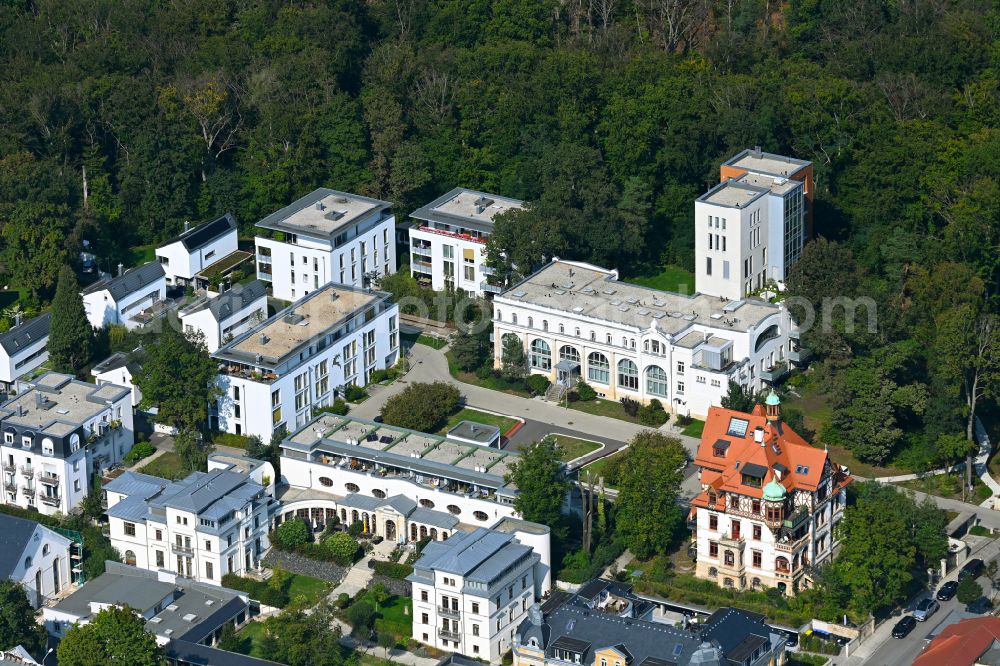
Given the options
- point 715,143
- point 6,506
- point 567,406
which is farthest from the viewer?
point 715,143

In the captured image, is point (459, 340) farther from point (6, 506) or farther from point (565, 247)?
point (6, 506)

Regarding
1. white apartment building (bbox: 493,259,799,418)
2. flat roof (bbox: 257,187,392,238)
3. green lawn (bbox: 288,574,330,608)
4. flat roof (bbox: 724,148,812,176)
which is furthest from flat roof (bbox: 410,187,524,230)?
green lawn (bbox: 288,574,330,608)

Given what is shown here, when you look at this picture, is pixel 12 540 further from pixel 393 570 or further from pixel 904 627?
pixel 904 627

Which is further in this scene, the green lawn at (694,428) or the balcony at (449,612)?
the green lawn at (694,428)

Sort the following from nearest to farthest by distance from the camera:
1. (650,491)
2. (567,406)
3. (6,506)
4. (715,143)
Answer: (650,491), (6,506), (567,406), (715,143)

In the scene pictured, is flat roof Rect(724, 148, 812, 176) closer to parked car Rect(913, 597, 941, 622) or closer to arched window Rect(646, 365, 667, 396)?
arched window Rect(646, 365, 667, 396)

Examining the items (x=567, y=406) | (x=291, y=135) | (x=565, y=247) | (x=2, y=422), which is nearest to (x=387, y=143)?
(x=291, y=135)

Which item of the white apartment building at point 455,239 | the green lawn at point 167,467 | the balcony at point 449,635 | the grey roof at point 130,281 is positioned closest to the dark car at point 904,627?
the balcony at point 449,635

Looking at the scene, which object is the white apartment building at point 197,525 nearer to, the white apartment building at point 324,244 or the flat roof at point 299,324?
the flat roof at point 299,324
